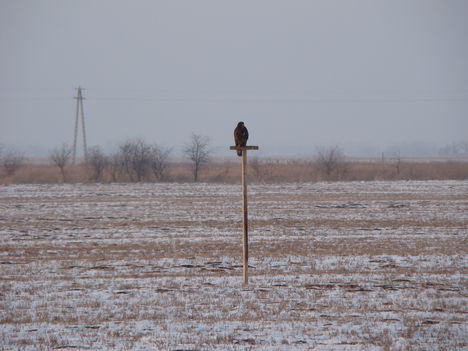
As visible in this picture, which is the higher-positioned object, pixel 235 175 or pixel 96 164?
pixel 96 164

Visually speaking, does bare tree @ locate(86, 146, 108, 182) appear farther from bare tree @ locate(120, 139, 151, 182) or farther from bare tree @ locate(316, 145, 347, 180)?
bare tree @ locate(316, 145, 347, 180)

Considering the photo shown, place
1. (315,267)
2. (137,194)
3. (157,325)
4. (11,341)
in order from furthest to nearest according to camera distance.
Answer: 1. (137,194)
2. (315,267)
3. (157,325)
4. (11,341)

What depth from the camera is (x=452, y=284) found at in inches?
475

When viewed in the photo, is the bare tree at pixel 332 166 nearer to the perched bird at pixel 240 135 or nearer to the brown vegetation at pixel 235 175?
the brown vegetation at pixel 235 175

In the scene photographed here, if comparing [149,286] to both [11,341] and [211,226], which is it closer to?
[11,341]

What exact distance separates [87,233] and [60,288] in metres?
10.7

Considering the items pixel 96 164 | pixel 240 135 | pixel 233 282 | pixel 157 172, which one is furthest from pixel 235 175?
pixel 240 135

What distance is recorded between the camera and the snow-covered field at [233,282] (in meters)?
8.43

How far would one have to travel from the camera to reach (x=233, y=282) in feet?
41.0

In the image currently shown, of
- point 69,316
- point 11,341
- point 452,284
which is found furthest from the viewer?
point 452,284

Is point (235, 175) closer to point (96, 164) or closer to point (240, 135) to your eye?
point (96, 164)

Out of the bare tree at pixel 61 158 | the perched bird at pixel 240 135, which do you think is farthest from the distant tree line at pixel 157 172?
the perched bird at pixel 240 135

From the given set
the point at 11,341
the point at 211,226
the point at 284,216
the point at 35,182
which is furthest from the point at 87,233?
the point at 35,182

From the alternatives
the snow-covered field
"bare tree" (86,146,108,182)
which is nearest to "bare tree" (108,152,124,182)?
"bare tree" (86,146,108,182)
